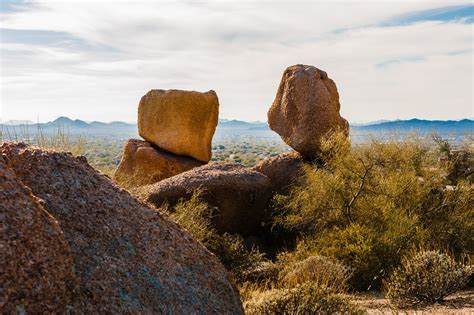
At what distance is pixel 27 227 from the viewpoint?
441 centimetres

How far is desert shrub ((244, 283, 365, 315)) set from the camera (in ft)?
24.3

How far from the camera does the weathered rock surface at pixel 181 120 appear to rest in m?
22.2

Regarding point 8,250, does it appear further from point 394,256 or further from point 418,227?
point 418,227

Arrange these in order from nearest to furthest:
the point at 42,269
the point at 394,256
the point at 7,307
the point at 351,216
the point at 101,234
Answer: the point at 7,307
the point at 42,269
the point at 101,234
the point at 394,256
the point at 351,216

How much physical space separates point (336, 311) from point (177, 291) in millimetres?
2670

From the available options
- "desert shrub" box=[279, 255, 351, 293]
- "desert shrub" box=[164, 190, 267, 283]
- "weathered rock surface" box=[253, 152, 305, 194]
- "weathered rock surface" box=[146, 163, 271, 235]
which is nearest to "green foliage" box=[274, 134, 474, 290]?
"weathered rock surface" box=[253, 152, 305, 194]

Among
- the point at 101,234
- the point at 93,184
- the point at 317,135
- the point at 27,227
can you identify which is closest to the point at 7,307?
the point at 27,227

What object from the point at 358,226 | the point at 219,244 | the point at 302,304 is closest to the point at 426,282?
the point at 302,304

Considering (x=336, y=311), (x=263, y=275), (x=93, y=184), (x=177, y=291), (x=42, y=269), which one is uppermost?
(x=93, y=184)

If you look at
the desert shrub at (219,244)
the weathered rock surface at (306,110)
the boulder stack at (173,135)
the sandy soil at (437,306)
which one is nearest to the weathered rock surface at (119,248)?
the sandy soil at (437,306)

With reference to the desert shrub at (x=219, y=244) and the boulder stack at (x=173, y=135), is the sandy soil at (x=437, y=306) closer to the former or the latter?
the desert shrub at (x=219, y=244)

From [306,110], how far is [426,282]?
10.0m

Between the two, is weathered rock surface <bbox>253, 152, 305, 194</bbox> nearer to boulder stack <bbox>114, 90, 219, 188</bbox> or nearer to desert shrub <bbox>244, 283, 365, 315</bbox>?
boulder stack <bbox>114, 90, 219, 188</bbox>

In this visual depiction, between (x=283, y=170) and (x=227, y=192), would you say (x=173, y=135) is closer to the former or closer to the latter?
(x=283, y=170)
